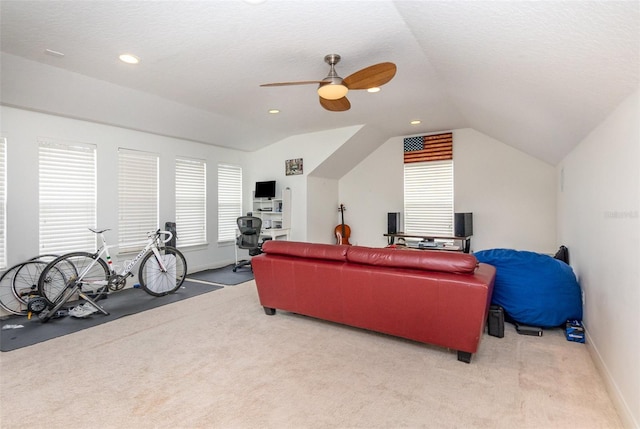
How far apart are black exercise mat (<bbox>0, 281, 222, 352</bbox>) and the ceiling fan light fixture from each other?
3.19 meters

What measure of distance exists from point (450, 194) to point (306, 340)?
14.4ft

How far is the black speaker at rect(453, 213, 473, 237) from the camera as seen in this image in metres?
5.34

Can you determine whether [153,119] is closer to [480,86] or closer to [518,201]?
[480,86]

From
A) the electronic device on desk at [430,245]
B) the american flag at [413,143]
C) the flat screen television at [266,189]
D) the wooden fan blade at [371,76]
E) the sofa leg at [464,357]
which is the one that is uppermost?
the american flag at [413,143]

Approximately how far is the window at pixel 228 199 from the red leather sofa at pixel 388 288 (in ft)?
10.6

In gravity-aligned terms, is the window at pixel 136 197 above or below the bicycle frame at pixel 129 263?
above

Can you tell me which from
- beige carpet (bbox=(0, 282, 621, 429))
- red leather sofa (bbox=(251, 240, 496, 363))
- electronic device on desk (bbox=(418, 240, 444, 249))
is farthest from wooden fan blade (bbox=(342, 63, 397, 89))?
electronic device on desk (bbox=(418, 240, 444, 249))

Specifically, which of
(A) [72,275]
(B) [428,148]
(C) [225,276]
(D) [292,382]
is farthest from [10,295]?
(B) [428,148]

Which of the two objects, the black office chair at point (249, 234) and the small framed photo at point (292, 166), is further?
the small framed photo at point (292, 166)

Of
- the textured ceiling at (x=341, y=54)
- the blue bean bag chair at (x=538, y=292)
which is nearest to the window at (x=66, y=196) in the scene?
the textured ceiling at (x=341, y=54)

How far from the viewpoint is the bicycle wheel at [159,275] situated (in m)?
4.30

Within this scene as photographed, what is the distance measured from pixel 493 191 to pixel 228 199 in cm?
506

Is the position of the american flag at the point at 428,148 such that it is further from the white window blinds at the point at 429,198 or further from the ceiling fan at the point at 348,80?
the ceiling fan at the point at 348,80

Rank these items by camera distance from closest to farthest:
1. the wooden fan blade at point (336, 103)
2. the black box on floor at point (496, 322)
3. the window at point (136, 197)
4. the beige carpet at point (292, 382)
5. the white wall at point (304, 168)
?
the beige carpet at point (292, 382) < the black box on floor at point (496, 322) < the wooden fan blade at point (336, 103) < the window at point (136, 197) < the white wall at point (304, 168)
